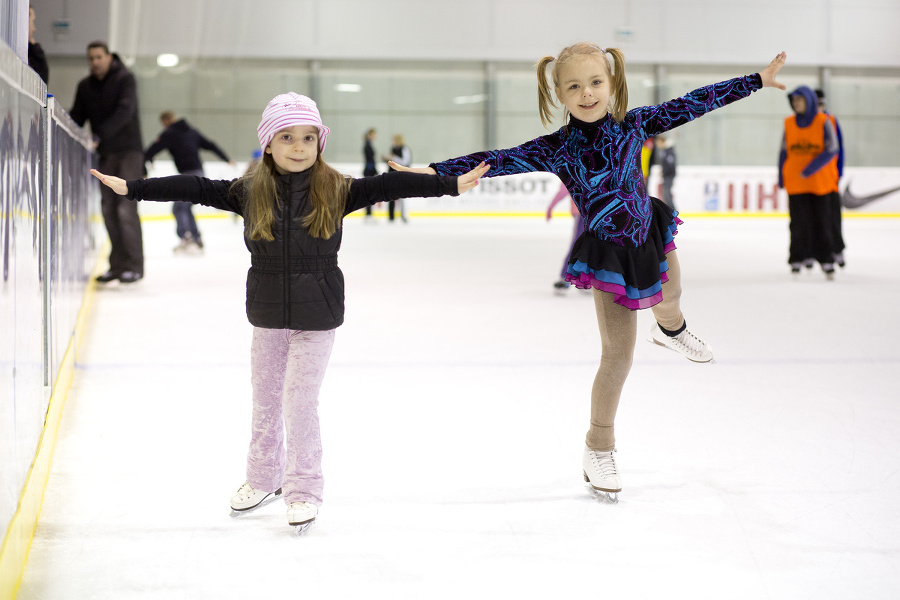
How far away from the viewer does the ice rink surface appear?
6.35ft

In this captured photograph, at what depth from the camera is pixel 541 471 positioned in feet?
8.75

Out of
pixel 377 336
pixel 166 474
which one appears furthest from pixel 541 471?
pixel 377 336

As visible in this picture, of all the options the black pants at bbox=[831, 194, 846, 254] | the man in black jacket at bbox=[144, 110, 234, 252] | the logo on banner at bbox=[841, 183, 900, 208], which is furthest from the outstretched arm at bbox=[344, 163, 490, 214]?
the logo on banner at bbox=[841, 183, 900, 208]

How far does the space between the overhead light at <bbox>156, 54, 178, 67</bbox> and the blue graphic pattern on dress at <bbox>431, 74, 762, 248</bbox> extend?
57.2ft

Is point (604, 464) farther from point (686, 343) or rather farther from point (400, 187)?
point (400, 187)

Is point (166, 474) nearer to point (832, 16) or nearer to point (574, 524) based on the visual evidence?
point (574, 524)

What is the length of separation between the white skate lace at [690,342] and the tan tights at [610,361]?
332mm

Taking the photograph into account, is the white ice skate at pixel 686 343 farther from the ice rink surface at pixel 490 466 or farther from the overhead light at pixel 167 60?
the overhead light at pixel 167 60

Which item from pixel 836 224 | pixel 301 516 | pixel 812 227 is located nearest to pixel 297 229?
pixel 301 516

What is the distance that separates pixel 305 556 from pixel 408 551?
21cm

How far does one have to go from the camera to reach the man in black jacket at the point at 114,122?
20.7 ft

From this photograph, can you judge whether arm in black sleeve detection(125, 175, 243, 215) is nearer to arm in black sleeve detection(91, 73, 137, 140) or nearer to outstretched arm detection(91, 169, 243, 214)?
outstretched arm detection(91, 169, 243, 214)

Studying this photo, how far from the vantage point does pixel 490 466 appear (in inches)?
107

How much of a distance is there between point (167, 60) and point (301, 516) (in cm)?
1780
